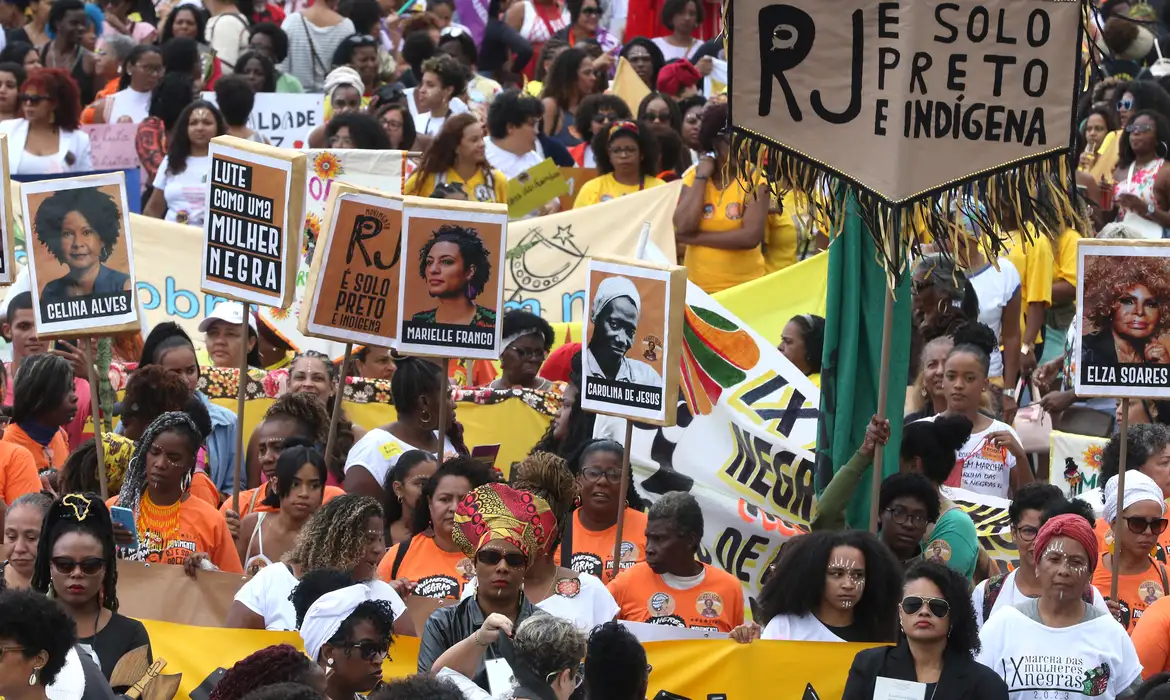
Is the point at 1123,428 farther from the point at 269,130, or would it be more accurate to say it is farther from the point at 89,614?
the point at 269,130

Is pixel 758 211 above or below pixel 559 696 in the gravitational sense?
above

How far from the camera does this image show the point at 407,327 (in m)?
9.47

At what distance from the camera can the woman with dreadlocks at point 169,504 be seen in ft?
27.8

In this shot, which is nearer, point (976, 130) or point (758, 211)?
point (976, 130)

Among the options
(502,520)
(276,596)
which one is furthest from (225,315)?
(502,520)

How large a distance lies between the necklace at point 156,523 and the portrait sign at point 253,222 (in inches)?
49.5

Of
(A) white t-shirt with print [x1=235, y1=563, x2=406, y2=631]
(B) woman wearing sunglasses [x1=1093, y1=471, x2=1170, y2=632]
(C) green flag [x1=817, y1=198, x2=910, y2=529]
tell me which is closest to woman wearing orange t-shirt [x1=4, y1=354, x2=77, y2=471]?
(A) white t-shirt with print [x1=235, y1=563, x2=406, y2=631]

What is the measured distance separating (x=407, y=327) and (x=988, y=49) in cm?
261

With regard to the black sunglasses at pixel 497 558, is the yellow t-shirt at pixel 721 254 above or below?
above

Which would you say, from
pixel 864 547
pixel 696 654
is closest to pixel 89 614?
pixel 696 654

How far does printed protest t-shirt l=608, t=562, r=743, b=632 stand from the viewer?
8.24 m

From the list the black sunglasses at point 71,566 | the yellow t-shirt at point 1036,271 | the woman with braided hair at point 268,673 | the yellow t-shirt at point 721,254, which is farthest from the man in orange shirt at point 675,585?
the yellow t-shirt at point 1036,271

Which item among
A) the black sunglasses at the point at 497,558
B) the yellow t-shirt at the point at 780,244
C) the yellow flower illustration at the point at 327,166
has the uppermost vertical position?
the yellow flower illustration at the point at 327,166

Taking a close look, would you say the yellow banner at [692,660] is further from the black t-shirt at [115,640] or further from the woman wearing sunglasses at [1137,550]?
the woman wearing sunglasses at [1137,550]
